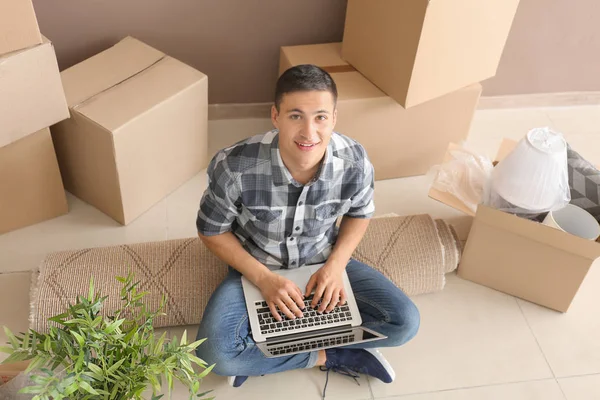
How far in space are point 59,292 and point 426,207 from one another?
3.67ft

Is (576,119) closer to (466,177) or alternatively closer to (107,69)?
(466,177)

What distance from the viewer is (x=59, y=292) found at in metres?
1.64

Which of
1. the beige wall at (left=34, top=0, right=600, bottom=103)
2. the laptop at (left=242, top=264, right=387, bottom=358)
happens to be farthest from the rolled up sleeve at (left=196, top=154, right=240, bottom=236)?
the beige wall at (left=34, top=0, right=600, bottom=103)

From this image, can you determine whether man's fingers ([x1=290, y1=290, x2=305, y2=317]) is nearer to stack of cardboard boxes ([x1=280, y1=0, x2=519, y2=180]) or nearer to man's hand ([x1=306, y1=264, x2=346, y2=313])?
man's hand ([x1=306, y1=264, x2=346, y2=313])

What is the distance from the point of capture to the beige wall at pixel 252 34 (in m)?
1.97

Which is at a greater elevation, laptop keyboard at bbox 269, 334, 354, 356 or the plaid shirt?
the plaid shirt

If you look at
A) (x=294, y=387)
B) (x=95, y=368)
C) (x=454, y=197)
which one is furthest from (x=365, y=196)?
(x=95, y=368)

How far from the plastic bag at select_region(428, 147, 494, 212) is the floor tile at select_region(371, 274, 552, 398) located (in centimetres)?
26

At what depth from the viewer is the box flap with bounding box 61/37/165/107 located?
1.83m

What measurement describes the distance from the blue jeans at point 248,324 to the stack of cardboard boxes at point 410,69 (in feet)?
1.67

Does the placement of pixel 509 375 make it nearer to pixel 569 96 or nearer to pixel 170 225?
pixel 170 225

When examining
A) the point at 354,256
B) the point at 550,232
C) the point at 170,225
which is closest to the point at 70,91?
the point at 170,225

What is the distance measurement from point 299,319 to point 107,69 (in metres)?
0.92

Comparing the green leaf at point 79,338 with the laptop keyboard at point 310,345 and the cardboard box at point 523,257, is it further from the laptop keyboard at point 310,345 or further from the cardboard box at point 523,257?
the cardboard box at point 523,257
